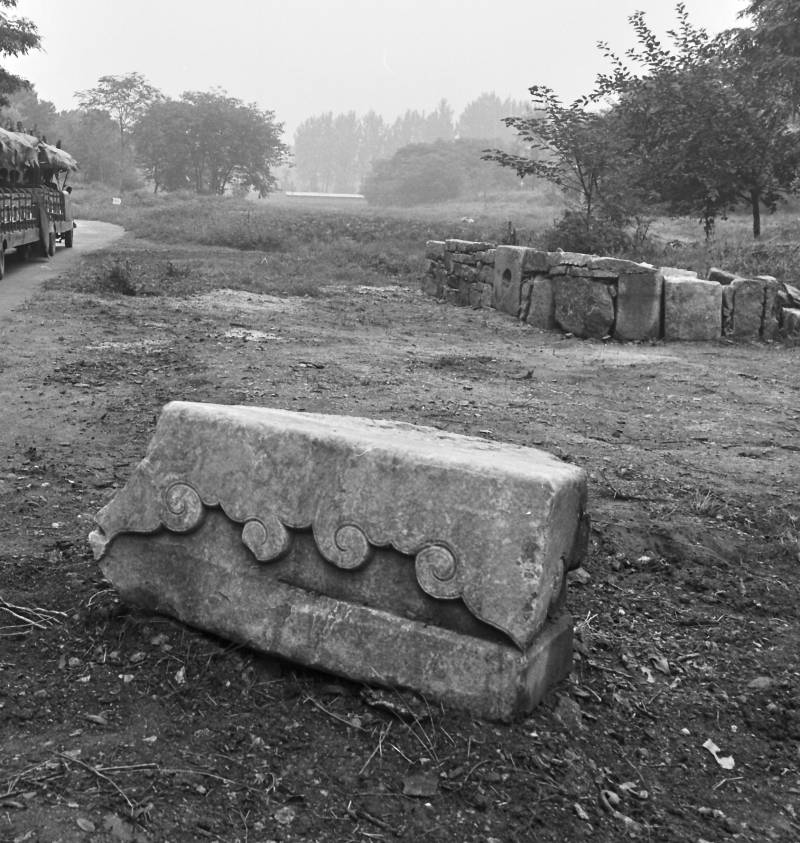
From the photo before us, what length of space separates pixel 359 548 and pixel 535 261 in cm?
969

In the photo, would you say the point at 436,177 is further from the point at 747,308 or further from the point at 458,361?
the point at 458,361

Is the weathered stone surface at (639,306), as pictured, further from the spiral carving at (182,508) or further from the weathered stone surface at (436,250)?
the spiral carving at (182,508)

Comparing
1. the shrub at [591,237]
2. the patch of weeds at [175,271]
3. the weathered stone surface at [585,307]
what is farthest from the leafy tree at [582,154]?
the patch of weeds at [175,271]

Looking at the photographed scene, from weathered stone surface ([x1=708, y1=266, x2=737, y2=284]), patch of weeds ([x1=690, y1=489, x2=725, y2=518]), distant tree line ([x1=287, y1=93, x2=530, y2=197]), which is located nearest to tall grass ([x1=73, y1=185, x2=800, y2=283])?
weathered stone surface ([x1=708, y1=266, x2=737, y2=284])

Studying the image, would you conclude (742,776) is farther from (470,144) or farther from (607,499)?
(470,144)

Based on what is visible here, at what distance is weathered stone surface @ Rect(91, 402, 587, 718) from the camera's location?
8.15 ft

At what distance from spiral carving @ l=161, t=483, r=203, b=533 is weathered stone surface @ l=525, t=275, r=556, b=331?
8975 millimetres

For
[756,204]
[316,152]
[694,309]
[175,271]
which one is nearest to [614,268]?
[694,309]

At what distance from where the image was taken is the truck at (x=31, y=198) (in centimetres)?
1504

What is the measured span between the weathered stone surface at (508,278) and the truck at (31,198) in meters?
8.13

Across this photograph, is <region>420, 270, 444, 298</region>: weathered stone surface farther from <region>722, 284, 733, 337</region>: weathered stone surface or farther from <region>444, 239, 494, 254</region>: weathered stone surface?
<region>722, 284, 733, 337</region>: weathered stone surface

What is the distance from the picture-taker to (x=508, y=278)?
12289 millimetres

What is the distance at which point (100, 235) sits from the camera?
25.0m

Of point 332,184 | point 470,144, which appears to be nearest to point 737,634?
point 470,144
